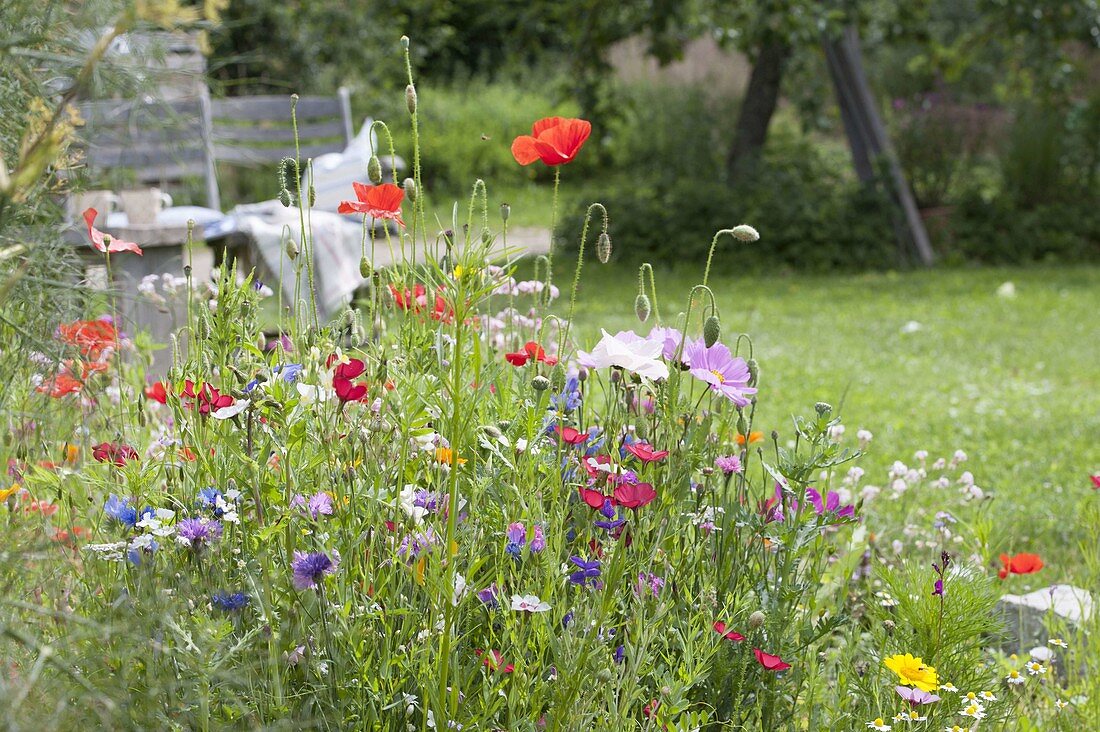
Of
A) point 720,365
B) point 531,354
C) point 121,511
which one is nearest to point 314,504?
point 121,511

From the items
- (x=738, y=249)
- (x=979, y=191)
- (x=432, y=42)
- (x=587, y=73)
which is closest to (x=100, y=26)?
(x=738, y=249)

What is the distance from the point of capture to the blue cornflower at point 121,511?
1408 millimetres

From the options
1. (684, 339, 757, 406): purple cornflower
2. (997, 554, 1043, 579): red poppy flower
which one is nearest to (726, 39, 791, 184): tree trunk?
(997, 554, 1043, 579): red poppy flower

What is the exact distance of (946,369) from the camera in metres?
5.68

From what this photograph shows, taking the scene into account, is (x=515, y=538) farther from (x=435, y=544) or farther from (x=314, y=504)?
(x=314, y=504)

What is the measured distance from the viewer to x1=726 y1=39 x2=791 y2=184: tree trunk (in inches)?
392

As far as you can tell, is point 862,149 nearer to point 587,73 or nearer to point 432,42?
point 587,73

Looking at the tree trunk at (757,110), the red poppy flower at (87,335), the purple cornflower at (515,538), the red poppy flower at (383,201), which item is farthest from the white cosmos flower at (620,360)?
the tree trunk at (757,110)

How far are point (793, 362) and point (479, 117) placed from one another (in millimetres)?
9013

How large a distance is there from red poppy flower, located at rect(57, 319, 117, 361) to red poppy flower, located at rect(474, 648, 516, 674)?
2.82ft

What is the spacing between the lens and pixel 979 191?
9734 mm

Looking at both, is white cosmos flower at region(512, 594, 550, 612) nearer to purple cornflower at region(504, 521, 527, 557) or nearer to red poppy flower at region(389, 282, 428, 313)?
purple cornflower at region(504, 521, 527, 557)

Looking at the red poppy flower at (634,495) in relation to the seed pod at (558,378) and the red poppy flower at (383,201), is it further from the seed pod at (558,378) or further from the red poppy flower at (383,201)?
the red poppy flower at (383,201)

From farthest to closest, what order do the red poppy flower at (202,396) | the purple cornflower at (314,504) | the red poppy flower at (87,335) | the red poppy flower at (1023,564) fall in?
the red poppy flower at (1023,564) → the red poppy flower at (87,335) → the red poppy flower at (202,396) → the purple cornflower at (314,504)
